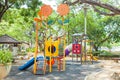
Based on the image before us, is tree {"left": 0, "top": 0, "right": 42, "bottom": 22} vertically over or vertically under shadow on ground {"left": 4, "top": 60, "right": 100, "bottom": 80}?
over

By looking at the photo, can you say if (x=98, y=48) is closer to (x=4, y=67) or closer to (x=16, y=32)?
(x=16, y=32)

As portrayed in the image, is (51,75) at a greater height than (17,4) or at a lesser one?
lesser

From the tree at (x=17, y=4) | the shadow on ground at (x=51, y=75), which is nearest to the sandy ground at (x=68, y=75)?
the shadow on ground at (x=51, y=75)

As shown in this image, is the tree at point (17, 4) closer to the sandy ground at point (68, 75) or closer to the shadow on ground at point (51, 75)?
the sandy ground at point (68, 75)

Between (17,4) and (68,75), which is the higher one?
(17,4)

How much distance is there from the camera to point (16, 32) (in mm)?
42094

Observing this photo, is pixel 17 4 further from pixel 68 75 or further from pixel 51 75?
pixel 68 75

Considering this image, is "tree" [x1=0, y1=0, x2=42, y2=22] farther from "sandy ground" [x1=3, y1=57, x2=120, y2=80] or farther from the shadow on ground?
the shadow on ground

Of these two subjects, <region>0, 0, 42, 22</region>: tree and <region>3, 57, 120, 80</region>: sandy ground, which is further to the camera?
<region>0, 0, 42, 22</region>: tree

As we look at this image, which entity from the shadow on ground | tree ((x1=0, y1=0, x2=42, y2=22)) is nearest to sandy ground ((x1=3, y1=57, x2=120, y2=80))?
the shadow on ground

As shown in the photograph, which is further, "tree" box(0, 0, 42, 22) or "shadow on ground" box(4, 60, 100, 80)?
→ "tree" box(0, 0, 42, 22)

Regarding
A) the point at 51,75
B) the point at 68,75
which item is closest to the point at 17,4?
the point at 51,75

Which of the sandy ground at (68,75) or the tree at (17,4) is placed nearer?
the sandy ground at (68,75)

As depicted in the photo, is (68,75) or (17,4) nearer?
(68,75)
